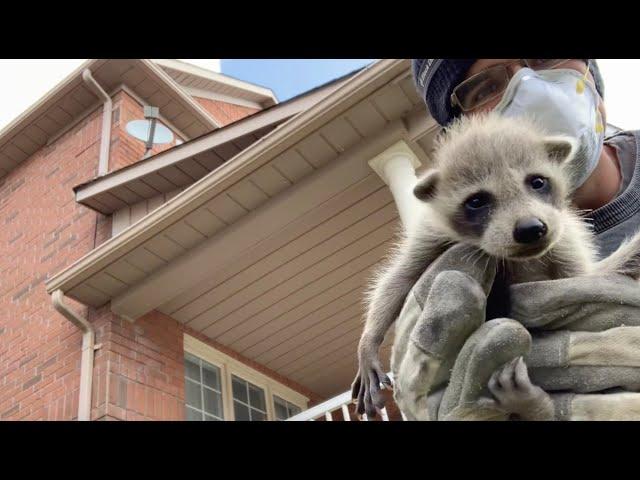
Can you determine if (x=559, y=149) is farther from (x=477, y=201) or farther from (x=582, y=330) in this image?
(x=582, y=330)

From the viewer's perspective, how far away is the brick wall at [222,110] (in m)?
11.3

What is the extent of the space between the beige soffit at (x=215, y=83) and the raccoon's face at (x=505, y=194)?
30.2ft

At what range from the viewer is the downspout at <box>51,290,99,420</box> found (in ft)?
17.8

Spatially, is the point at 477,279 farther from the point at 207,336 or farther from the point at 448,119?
the point at 207,336

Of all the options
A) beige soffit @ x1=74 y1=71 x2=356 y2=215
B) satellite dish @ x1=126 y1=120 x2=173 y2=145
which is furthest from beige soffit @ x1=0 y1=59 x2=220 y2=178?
beige soffit @ x1=74 y1=71 x2=356 y2=215

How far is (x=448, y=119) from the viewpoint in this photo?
6.89 ft

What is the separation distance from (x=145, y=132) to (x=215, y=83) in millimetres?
3897

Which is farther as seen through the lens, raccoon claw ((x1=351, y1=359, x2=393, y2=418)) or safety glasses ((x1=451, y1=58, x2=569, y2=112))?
safety glasses ((x1=451, y1=58, x2=569, y2=112))

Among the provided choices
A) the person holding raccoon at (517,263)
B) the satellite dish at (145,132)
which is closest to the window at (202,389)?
the satellite dish at (145,132)

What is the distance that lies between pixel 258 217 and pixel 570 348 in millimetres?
4284

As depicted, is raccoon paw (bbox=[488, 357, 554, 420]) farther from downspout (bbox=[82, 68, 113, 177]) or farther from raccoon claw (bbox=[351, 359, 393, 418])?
downspout (bbox=[82, 68, 113, 177])

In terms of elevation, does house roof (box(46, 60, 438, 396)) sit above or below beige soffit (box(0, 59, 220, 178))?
below

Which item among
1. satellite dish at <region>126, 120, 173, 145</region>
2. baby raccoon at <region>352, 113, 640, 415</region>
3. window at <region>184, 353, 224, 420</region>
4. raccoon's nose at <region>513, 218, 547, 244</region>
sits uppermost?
satellite dish at <region>126, 120, 173, 145</region>

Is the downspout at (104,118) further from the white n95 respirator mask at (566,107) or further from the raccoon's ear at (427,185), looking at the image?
the white n95 respirator mask at (566,107)
